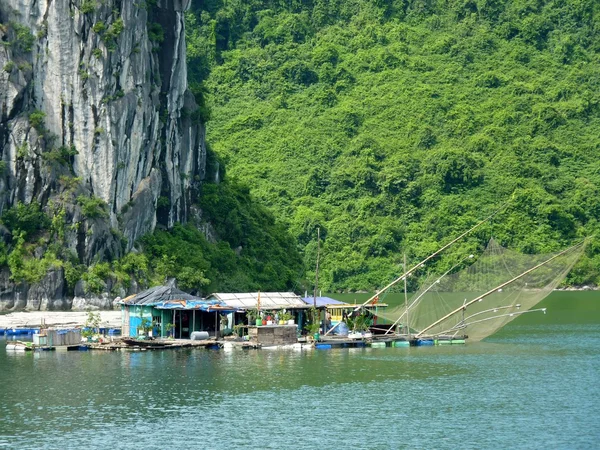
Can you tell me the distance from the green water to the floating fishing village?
1.62 metres

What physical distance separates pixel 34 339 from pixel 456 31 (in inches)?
5012

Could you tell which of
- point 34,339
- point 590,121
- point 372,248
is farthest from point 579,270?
point 34,339

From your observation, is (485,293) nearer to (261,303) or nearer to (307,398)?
(261,303)

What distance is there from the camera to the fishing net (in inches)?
2239

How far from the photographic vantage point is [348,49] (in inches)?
6865

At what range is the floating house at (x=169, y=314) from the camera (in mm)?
60219

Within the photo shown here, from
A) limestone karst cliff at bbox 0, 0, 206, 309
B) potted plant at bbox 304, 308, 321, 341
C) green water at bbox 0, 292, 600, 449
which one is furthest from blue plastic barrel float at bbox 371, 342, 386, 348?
limestone karst cliff at bbox 0, 0, 206, 309

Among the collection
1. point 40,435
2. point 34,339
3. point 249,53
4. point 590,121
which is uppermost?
point 249,53

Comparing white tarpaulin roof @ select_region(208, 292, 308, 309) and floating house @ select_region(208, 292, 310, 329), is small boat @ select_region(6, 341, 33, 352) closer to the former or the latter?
floating house @ select_region(208, 292, 310, 329)

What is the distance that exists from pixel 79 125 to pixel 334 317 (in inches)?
1225

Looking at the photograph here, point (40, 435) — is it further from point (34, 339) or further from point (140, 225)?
point (140, 225)

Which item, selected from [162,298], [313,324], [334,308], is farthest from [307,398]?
[334,308]

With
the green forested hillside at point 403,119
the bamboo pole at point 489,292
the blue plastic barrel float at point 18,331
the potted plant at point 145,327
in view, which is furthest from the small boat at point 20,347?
the green forested hillside at point 403,119

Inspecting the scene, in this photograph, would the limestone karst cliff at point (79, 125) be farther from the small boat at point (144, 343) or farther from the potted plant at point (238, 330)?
the potted plant at point (238, 330)
